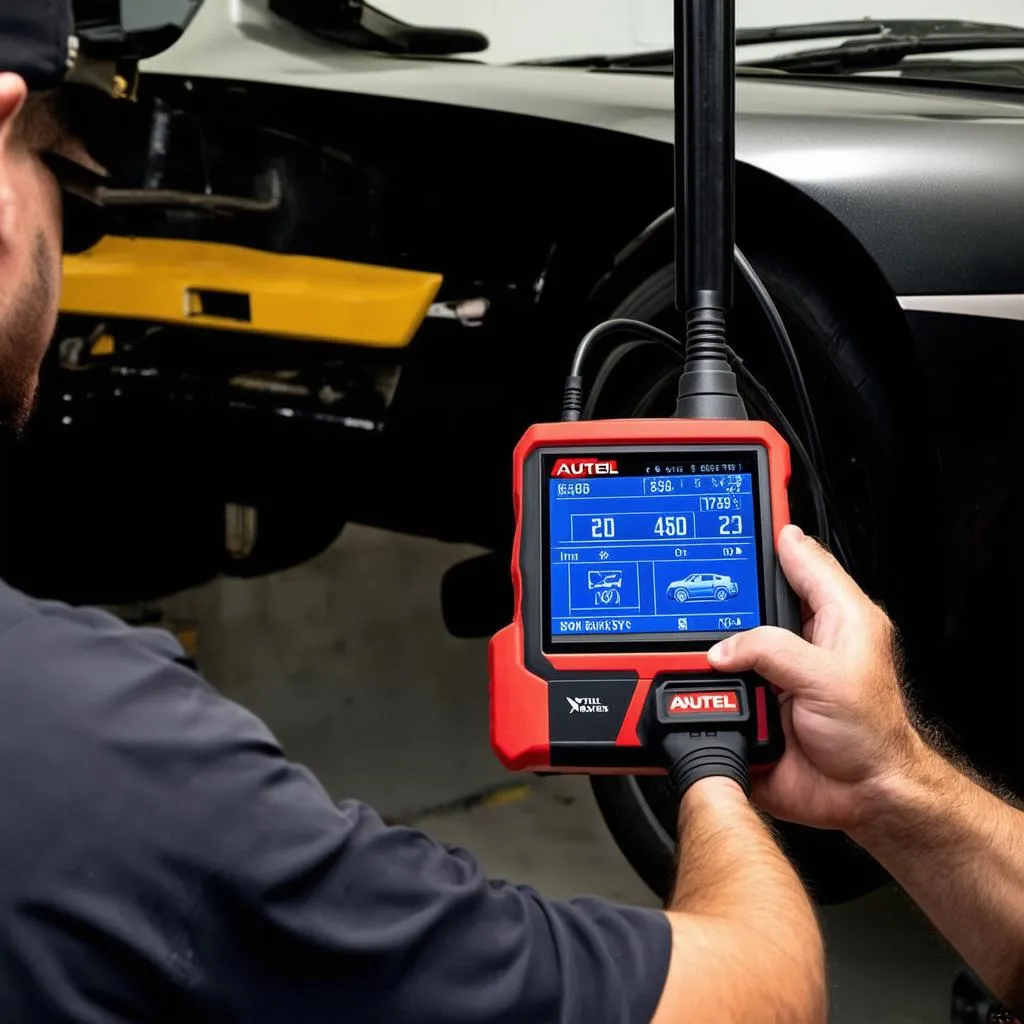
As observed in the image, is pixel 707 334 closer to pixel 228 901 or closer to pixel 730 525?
pixel 730 525

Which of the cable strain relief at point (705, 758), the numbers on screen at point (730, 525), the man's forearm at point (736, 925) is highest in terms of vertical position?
the numbers on screen at point (730, 525)

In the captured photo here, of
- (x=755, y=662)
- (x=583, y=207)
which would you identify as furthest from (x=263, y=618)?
(x=755, y=662)

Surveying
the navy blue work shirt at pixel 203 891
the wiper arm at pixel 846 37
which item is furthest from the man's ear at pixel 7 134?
the wiper arm at pixel 846 37

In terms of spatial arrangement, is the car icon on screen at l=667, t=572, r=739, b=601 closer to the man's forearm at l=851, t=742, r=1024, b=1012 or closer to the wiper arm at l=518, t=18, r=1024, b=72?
the man's forearm at l=851, t=742, r=1024, b=1012

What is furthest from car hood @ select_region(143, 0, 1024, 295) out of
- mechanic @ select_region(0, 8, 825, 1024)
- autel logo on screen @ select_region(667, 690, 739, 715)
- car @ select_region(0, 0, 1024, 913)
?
mechanic @ select_region(0, 8, 825, 1024)

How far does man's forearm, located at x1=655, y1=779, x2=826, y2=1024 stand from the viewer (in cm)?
67

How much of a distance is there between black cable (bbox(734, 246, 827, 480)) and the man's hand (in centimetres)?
24

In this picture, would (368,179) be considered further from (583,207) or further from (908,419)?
(908,419)

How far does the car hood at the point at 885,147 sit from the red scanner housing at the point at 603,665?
0.38 m

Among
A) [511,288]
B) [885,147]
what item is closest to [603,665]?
[885,147]

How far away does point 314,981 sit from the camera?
0.61m

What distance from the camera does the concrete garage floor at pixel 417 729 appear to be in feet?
4.96

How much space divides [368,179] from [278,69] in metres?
0.19

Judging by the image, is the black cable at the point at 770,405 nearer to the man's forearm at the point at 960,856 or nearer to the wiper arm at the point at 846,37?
the man's forearm at the point at 960,856
